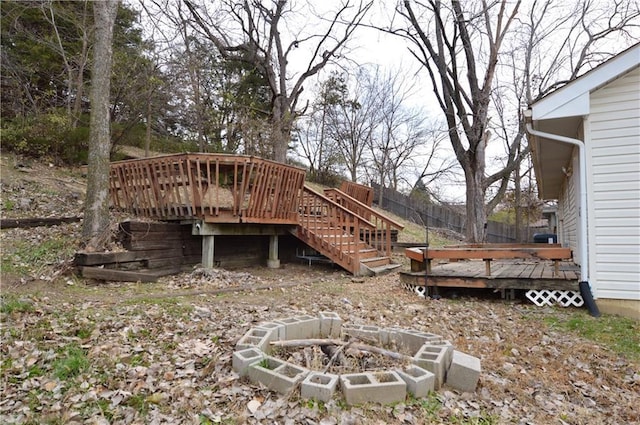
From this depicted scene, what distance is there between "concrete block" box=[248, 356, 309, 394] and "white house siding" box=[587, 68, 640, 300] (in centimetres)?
489

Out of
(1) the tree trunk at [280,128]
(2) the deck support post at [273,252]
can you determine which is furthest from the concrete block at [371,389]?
(1) the tree trunk at [280,128]

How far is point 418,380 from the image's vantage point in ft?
8.41

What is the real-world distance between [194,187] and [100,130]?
1864 mm

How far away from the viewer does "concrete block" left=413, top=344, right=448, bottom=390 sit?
274cm

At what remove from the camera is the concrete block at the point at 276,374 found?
101 inches

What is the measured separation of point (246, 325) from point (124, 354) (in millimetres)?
1218

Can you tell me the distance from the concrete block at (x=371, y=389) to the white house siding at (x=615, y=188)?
444 cm

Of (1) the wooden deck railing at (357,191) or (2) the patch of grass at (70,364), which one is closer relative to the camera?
(2) the patch of grass at (70,364)

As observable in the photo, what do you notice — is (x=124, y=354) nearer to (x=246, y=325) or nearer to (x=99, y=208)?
(x=246, y=325)

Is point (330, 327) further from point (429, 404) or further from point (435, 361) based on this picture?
point (429, 404)

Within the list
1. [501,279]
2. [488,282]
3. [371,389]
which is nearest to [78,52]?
[488,282]

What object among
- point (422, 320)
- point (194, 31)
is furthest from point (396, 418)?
point (194, 31)

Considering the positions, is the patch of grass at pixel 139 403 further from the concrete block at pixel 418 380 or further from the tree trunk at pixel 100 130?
the tree trunk at pixel 100 130

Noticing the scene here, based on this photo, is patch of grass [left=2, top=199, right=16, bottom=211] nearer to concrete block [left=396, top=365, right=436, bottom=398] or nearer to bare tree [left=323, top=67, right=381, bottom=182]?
concrete block [left=396, top=365, right=436, bottom=398]
